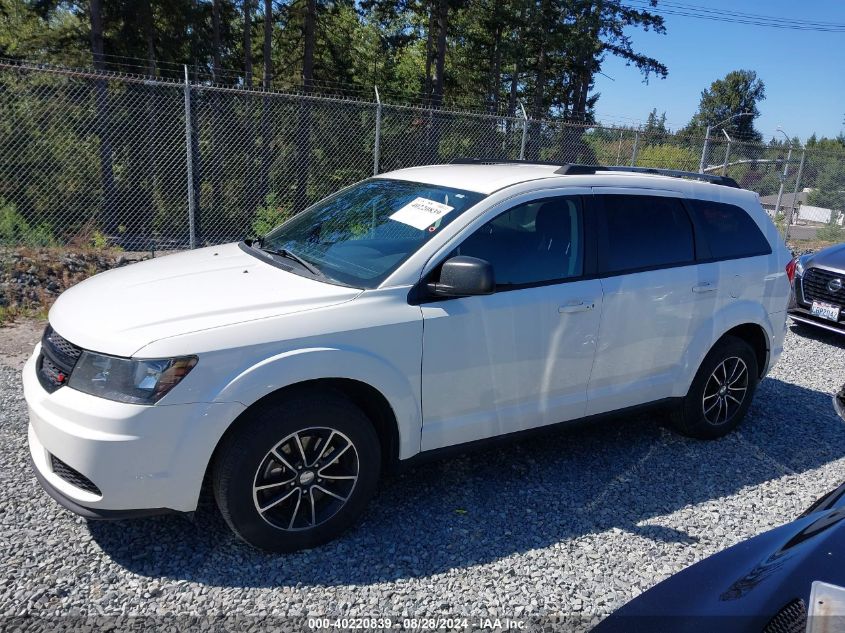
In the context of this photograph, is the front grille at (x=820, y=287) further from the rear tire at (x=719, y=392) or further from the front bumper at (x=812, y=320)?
the rear tire at (x=719, y=392)

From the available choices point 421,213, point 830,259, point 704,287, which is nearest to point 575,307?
point 421,213

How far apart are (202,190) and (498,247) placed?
443 inches

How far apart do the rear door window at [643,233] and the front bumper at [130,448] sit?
7.72 feet

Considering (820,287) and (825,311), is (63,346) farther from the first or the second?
(820,287)

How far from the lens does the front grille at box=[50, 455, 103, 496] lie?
274cm

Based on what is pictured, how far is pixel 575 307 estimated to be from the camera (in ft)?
11.8

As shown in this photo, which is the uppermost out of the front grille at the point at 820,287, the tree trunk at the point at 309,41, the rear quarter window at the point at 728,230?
the tree trunk at the point at 309,41

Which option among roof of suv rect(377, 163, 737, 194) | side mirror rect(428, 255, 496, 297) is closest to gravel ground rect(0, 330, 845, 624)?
side mirror rect(428, 255, 496, 297)

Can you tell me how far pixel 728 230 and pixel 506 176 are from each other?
5.73 feet

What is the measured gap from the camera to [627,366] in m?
3.94

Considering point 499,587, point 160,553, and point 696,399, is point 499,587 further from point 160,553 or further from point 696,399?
point 696,399

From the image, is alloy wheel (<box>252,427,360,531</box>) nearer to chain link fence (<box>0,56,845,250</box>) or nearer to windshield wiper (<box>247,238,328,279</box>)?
windshield wiper (<box>247,238,328,279</box>)

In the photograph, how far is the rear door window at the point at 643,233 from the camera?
152 inches

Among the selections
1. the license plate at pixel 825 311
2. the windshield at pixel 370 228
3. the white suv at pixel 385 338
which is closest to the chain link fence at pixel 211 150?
the license plate at pixel 825 311
